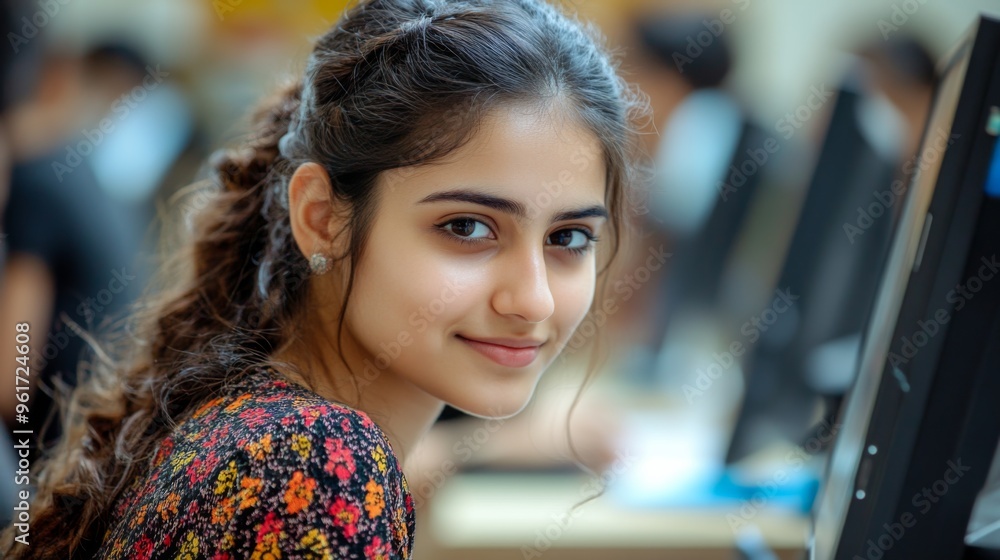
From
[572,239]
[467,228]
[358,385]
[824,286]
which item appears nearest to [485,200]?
[467,228]

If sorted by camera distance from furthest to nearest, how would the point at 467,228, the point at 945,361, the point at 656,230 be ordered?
the point at 656,230 → the point at 467,228 → the point at 945,361

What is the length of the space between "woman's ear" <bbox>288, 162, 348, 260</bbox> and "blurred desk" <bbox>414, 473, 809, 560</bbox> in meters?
1.23

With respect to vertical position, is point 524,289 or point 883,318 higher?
point 883,318

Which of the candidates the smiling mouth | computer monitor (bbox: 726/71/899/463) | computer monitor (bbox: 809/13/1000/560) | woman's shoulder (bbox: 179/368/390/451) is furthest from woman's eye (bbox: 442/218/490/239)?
computer monitor (bbox: 726/71/899/463)

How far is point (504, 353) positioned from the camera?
1033mm

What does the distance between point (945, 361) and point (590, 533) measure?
141 cm

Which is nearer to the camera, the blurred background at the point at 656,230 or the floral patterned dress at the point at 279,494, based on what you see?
the floral patterned dress at the point at 279,494

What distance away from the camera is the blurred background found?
6.39ft

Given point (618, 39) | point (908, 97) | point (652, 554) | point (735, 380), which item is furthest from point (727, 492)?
point (618, 39)

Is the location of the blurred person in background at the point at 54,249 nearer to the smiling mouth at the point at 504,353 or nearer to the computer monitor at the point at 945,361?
the smiling mouth at the point at 504,353

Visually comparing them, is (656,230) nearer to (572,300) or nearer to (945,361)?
(572,300)

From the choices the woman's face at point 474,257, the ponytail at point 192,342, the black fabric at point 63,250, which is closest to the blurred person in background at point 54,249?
the black fabric at point 63,250

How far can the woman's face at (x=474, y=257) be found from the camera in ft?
3.22

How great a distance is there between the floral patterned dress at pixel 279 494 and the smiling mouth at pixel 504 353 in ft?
0.67
